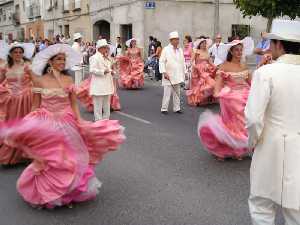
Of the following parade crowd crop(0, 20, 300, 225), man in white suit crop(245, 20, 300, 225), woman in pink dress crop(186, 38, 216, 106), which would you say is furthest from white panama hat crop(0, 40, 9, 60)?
woman in pink dress crop(186, 38, 216, 106)

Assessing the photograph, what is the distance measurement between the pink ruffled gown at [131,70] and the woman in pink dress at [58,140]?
1083cm

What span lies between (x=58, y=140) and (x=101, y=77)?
4.91 m

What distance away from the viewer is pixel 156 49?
783 inches

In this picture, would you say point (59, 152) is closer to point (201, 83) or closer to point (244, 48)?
point (244, 48)

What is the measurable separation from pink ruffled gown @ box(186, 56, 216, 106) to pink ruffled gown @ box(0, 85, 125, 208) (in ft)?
24.0

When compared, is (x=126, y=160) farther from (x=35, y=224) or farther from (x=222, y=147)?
(x=35, y=224)

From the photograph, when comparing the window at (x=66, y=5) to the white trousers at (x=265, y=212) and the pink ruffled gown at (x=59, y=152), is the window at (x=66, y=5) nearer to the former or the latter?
the pink ruffled gown at (x=59, y=152)

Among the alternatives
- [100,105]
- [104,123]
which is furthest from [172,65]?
[104,123]

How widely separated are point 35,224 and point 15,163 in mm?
2180

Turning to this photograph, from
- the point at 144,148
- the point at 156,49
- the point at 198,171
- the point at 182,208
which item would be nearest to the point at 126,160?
the point at 144,148

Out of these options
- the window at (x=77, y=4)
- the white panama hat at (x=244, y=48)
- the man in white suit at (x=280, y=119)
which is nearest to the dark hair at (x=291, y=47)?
the man in white suit at (x=280, y=119)

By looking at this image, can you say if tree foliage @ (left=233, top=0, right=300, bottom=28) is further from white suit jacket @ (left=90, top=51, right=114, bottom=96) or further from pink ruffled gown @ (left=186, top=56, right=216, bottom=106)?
white suit jacket @ (left=90, top=51, right=114, bottom=96)

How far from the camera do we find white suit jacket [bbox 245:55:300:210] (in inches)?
131

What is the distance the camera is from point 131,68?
16531 millimetres
